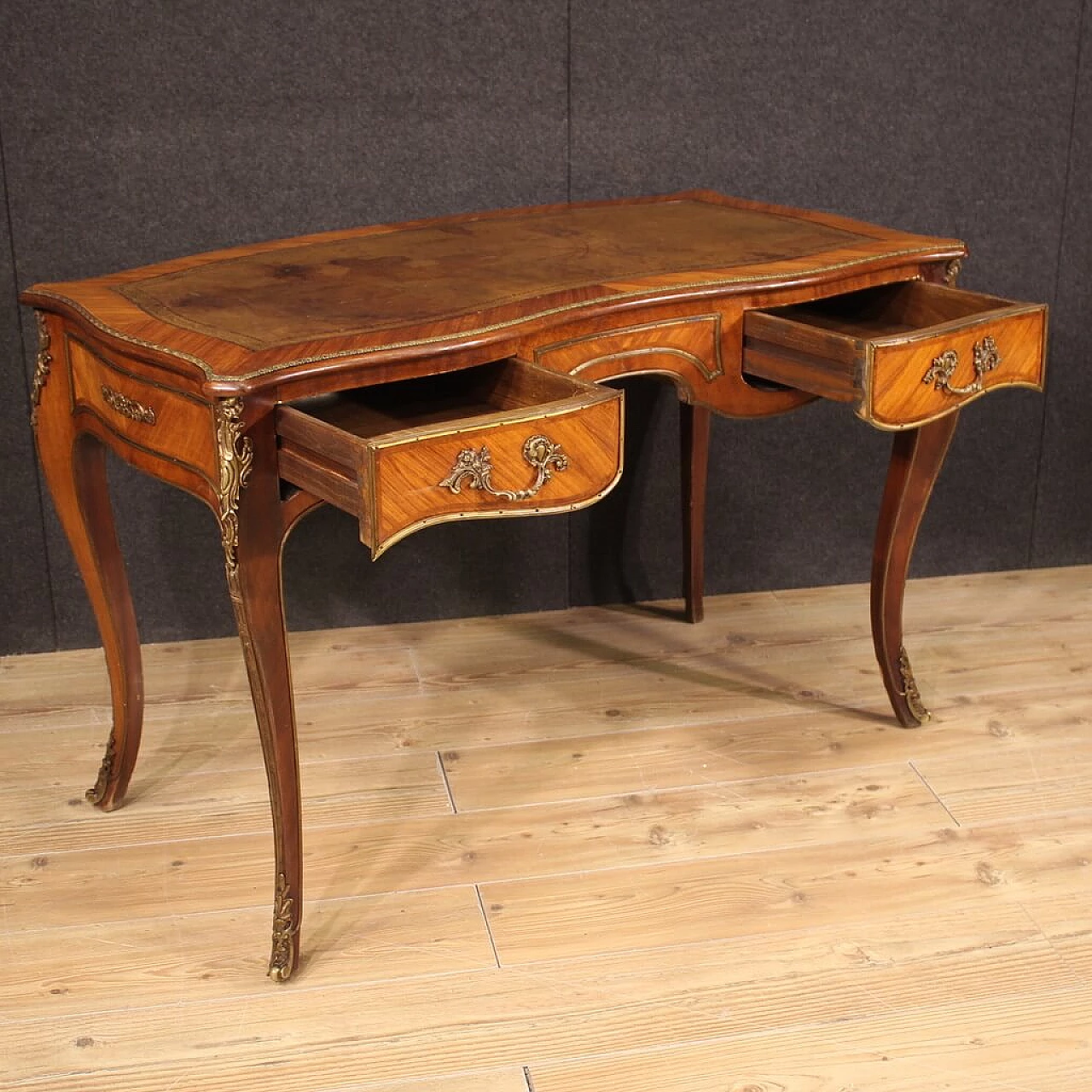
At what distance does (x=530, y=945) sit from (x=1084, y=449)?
1.69 m

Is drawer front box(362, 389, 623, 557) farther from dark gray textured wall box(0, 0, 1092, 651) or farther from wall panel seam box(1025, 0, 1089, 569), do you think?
wall panel seam box(1025, 0, 1089, 569)

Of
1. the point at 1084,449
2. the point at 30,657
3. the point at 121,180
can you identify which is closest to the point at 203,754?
the point at 30,657

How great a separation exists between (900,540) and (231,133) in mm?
1220

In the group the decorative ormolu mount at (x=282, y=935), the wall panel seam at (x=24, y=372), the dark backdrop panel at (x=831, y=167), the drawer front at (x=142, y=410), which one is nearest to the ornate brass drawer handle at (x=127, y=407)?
the drawer front at (x=142, y=410)

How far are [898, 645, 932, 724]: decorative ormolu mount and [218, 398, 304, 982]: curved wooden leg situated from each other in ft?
3.31

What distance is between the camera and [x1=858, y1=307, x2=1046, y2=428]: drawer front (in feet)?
6.30

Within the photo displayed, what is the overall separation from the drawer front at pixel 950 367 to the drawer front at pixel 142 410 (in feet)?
2.63

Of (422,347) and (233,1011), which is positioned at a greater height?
(422,347)

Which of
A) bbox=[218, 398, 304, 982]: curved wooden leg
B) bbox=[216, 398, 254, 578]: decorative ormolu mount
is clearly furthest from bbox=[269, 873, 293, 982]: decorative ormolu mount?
bbox=[216, 398, 254, 578]: decorative ormolu mount

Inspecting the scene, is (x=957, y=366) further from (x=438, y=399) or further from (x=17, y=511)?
(x=17, y=511)

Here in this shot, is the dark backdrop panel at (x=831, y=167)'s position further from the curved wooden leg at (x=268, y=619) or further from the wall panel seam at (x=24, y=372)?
the curved wooden leg at (x=268, y=619)

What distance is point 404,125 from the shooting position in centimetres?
Result: 253

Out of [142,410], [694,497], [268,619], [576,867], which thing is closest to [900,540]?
[694,497]

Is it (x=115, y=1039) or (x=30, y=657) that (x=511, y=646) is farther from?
(x=115, y=1039)
